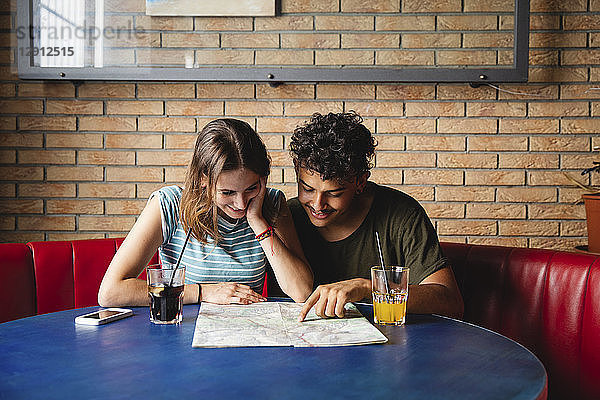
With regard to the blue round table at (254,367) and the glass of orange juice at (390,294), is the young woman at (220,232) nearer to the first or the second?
the blue round table at (254,367)

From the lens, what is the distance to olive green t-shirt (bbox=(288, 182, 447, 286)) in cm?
190

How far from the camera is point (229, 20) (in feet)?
8.71

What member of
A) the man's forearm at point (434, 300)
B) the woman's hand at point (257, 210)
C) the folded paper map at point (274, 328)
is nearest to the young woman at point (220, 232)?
the woman's hand at point (257, 210)

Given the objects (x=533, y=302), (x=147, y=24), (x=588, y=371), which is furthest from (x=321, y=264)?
(x=147, y=24)

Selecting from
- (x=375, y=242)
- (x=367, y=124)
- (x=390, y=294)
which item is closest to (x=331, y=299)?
(x=390, y=294)

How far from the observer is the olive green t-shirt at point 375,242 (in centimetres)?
190

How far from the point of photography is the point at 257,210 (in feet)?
6.17

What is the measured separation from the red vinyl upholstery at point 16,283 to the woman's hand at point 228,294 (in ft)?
2.49

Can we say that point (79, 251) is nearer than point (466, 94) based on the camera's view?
Yes

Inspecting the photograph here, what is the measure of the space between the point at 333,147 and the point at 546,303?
2.72ft

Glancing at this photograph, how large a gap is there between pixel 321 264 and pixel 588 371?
847mm

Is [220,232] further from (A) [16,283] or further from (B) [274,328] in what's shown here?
(A) [16,283]

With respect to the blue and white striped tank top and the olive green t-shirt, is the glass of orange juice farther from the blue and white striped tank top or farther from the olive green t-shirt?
the blue and white striped tank top

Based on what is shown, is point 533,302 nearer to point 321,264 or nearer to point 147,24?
point 321,264
